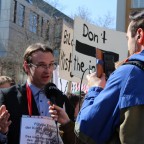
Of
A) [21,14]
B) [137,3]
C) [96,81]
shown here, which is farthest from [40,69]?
[21,14]

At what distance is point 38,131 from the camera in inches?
108

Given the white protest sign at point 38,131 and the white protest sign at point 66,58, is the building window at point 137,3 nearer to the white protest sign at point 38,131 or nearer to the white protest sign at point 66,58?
the white protest sign at point 66,58

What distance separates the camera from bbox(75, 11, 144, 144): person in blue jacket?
1814 millimetres

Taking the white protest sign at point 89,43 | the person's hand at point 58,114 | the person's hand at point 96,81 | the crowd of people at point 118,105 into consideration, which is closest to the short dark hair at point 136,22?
the crowd of people at point 118,105

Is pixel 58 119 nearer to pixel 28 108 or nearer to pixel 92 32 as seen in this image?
pixel 28 108

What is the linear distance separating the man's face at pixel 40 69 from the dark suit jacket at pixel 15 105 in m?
0.12

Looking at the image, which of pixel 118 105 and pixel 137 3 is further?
pixel 137 3

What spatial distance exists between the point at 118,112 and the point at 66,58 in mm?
4401

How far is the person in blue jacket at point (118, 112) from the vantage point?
181 centimetres

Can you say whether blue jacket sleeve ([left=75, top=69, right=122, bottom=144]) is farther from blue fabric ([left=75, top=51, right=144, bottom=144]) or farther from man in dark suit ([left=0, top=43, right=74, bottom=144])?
man in dark suit ([left=0, top=43, right=74, bottom=144])

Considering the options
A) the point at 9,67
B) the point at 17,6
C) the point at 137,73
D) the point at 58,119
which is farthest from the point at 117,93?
the point at 17,6

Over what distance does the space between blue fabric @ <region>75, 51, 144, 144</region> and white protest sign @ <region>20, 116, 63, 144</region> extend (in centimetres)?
88

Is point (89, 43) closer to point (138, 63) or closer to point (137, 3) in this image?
point (138, 63)

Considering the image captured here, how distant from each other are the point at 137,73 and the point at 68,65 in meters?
4.38
